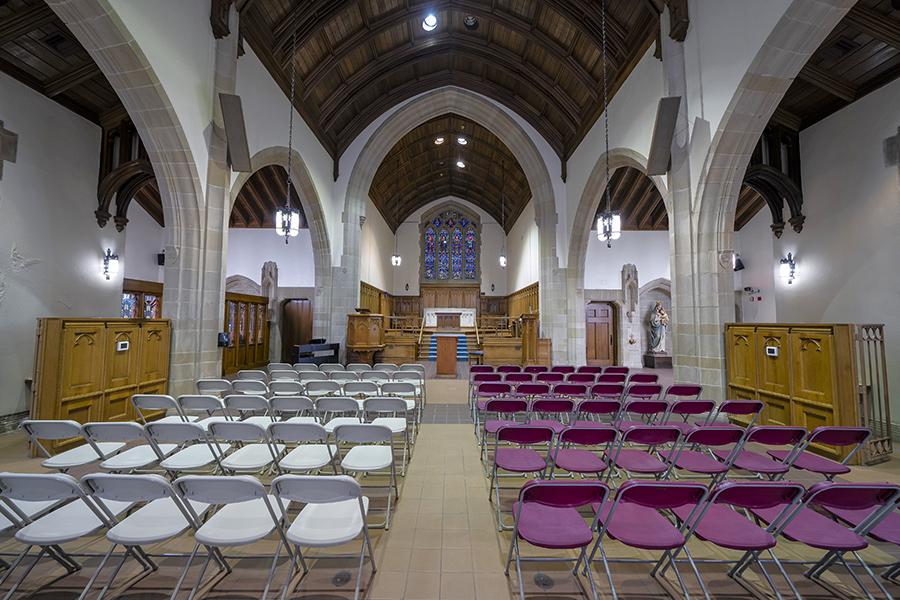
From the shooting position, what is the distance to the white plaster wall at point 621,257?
1255cm

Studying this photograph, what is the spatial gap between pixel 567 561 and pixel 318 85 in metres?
10.3

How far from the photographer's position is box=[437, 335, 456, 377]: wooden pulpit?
9.49 m

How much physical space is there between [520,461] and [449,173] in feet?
52.8

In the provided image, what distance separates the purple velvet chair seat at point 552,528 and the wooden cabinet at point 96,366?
5.11 meters

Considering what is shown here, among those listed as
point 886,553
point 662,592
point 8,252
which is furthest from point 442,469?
point 8,252

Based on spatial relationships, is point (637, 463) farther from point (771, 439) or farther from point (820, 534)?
point (820, 534)

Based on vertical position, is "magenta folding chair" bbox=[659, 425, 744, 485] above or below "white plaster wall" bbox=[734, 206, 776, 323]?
below

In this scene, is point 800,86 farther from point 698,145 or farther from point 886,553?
point 886,553

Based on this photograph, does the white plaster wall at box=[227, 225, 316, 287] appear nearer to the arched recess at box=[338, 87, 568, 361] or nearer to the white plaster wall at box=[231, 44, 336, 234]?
the arched recess at box=[338, 87, 568, 361]

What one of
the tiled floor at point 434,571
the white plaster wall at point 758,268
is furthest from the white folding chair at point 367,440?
the white plaster wall at point 758,268

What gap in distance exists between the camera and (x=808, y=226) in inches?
273

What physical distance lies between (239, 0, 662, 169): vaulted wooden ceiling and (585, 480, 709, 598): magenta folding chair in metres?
7.29

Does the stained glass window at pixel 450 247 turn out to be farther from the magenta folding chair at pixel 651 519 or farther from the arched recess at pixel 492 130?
the magenta folding chair at pixel 651 519

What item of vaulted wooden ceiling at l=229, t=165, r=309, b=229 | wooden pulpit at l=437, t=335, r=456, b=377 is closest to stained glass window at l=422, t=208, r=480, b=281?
vaulted wooden ceiling at l=229, t=165, r=309, b=229
